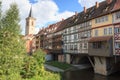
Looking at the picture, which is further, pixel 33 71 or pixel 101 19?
pixel 101 19

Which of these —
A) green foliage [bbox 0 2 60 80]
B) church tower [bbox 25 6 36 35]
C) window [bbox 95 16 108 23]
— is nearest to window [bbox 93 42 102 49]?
window [bbox 95 16 108 23]

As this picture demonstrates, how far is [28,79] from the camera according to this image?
1767cm

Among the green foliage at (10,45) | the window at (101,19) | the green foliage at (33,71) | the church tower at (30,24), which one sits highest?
the church tower at (30,24)

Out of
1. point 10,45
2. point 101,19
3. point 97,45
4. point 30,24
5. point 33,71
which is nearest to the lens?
point 10,45

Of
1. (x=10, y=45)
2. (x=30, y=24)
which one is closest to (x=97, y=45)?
(x=10, y=45)

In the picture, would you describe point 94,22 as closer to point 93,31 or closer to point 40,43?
point 93,31

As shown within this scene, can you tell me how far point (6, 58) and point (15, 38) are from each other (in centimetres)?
198

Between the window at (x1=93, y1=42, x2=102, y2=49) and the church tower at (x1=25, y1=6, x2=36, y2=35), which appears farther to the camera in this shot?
the church tower at (x1=25, y1=6, x2=36, y2=35)

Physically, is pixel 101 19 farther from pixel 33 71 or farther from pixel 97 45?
pixel 33 71

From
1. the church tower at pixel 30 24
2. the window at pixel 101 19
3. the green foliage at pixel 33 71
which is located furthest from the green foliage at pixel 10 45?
the church tower at pixel 30 24

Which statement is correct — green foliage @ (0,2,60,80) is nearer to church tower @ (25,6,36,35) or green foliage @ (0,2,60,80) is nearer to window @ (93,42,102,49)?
window @ (93,42,102,49)

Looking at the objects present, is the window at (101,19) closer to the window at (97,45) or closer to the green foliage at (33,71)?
A: the window at (97,45)

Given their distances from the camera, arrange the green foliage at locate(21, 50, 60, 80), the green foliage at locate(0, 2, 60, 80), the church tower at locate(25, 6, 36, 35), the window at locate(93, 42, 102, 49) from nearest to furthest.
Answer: the green foliage at locate(0, 2, 60, 80) < the green foliage at locate(21, 50, 60, 80) < the window at locate(93, 42, 102, 49) < the church tower at locate(25, 6, 36, 35)

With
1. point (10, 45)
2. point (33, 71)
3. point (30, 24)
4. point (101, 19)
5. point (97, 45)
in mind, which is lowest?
point (33, 71)
